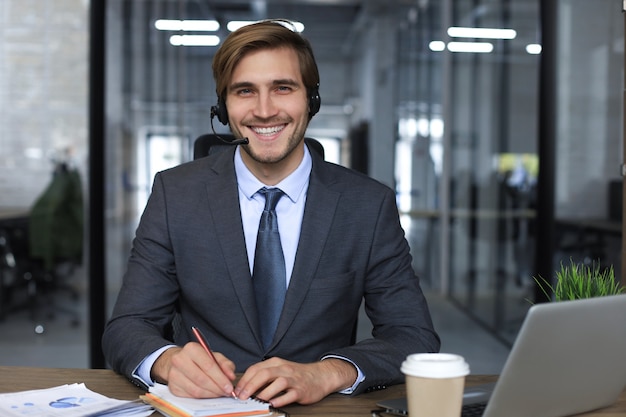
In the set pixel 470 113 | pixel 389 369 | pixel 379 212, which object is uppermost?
pixel 470 113

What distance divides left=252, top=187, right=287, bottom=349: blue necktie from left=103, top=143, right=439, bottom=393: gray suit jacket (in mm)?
43

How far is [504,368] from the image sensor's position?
118 centimetres

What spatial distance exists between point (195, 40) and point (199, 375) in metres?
3.30

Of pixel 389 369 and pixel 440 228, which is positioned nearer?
pixel 389 369

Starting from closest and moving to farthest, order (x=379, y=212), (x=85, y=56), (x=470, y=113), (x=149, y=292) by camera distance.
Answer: (x=149, y=292)
(x=379, y=212)
(x=85, y=56)
(x=470, y=113)

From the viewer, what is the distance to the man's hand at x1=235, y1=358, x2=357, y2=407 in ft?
4.61

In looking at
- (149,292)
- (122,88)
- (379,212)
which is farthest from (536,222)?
(149,292)

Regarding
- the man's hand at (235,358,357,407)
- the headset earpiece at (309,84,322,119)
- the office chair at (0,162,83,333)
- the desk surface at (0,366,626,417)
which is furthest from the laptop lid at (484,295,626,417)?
the office chair at (0,162,83,333)

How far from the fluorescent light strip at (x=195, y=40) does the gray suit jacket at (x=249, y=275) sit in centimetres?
254

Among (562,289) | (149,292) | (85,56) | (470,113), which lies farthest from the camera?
(470,113)

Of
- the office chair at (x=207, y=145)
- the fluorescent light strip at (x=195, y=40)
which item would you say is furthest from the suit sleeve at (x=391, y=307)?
the fluorescent light strip at (x=195, y=40)

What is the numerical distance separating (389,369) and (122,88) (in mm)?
3311

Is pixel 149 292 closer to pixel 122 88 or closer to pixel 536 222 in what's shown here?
pixel 122 88

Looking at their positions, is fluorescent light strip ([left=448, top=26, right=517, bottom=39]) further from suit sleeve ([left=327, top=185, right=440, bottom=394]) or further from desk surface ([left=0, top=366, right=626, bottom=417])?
desk surface ([left=0, top=366, right=626, bottom=417])
